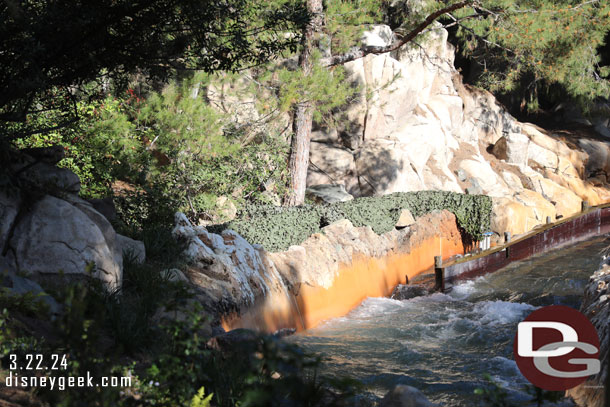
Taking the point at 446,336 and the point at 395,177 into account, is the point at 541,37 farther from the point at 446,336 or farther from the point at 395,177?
the point at 446,336

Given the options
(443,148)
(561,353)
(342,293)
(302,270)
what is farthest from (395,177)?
(561,353)

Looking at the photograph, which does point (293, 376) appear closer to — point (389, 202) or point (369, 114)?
point (389, 202)

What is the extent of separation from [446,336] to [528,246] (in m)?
7.13

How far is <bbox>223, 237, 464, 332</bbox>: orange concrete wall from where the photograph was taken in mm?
7953

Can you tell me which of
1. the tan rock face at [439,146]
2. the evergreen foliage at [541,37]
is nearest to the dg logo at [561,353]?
the evergreen foliage at [541,37]

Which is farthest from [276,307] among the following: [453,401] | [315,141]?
[315,141]

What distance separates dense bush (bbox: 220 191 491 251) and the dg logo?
192 inches

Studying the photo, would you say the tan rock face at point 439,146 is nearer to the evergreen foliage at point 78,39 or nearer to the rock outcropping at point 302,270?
the rock outcropping at point 302,270

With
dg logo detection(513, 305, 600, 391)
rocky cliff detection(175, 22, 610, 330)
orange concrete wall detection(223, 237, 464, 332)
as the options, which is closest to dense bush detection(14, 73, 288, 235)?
rocky cliff detection(175, 22, 610, 330)

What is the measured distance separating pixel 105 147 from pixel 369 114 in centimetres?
1082

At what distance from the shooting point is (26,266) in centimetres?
523

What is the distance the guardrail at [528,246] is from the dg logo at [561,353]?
20.6 feet

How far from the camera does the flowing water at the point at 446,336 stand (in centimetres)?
689

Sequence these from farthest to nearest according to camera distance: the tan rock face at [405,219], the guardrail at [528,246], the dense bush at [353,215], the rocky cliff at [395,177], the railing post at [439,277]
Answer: the tan rock face at [405,219], the guardrail at [528,246], the railing post at [439,277], the dense bush at [353,215], the rocky cliff at [395,177]
